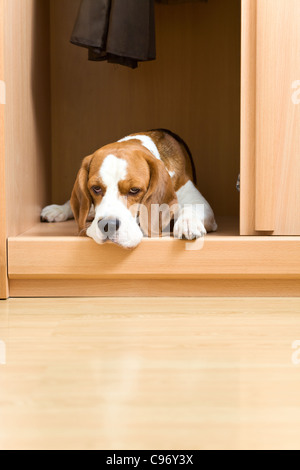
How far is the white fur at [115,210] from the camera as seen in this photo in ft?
4.86

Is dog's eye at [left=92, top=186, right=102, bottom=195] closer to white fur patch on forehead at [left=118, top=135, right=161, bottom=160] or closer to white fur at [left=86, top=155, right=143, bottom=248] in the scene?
white fur at [left=86, top=155, right=143, bottom=248]

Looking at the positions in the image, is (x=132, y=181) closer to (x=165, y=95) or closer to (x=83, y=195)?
(x=83, y=195)

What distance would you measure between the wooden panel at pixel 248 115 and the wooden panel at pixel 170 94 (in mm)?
883

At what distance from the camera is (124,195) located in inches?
62.3

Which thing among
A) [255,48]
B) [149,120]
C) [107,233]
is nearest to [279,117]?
[255,48]

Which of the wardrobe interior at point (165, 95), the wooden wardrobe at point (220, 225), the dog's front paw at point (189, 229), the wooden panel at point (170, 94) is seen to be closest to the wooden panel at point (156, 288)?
the wooden wardrobe at point (220, 225)

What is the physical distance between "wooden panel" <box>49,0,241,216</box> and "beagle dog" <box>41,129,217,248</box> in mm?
732

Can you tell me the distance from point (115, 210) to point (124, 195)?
0.08 m

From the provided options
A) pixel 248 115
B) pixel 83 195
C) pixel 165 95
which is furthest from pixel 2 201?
pixel 165 95

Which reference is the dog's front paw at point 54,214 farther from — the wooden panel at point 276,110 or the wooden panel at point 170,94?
the wooden panel at point 276,110

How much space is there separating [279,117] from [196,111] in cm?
96

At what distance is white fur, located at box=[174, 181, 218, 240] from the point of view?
5.00ft

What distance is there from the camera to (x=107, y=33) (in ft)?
6.25
